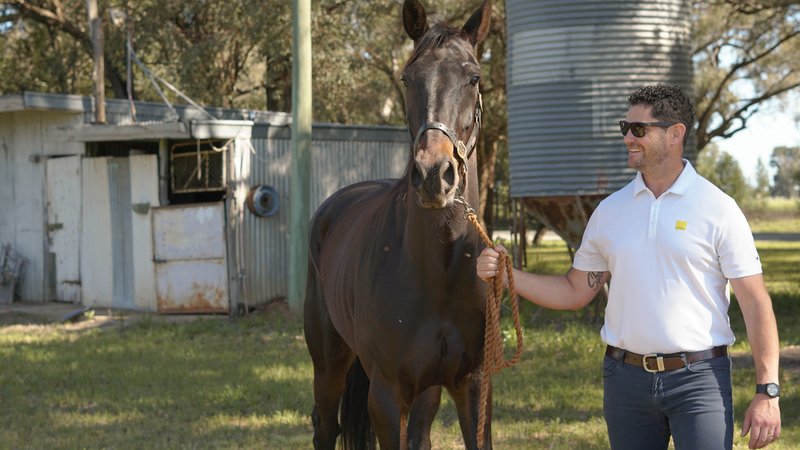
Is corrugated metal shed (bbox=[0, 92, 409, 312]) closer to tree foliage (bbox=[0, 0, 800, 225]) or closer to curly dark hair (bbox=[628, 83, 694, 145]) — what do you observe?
tree foliage (bbox=[0, 0, 800, 225])

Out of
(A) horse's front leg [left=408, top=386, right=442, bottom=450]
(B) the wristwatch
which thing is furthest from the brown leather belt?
(A) horse's front leg [left=408, top=386, right=442, bottom=450]

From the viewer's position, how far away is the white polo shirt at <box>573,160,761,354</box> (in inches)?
128

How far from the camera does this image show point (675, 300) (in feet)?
10.9

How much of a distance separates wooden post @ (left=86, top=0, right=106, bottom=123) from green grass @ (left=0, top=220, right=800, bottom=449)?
430 cm

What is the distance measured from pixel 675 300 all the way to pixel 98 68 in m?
15.1

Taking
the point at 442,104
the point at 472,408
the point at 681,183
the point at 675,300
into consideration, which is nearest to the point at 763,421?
the point at 675,300

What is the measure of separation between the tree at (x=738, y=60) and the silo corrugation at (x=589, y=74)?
12.1 m

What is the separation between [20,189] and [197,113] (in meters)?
3.53

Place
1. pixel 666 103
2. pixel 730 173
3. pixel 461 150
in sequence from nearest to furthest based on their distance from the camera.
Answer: pixel 666 103, pixel 461 150, pixel 730 173

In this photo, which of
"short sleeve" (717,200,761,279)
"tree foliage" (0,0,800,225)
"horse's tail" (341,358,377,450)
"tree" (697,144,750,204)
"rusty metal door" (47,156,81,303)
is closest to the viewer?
"short sleeve" (717,200,761,279)

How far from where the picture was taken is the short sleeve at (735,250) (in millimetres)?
3213

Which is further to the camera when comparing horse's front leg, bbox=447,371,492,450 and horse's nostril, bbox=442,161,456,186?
horse's front leg, bbox=447,371,492,450

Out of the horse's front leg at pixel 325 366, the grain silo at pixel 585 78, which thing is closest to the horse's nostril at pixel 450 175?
the horse's front leg at pixel 325 366

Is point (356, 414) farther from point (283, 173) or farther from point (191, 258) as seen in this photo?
point (283, 173)
